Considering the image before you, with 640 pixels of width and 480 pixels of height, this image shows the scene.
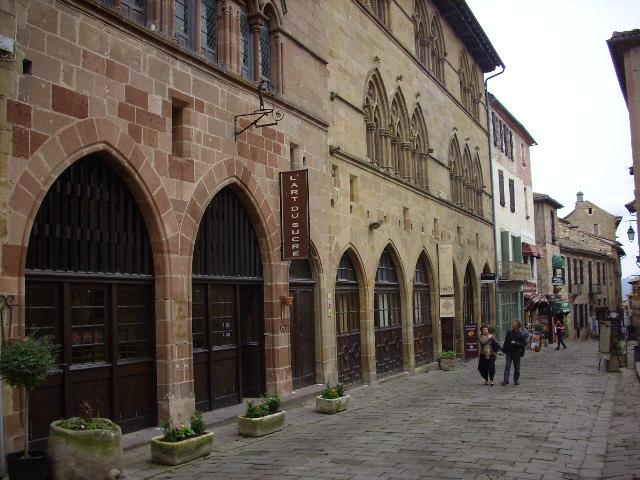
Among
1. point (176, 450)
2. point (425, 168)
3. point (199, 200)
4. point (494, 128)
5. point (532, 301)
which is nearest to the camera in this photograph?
point (176, 450)

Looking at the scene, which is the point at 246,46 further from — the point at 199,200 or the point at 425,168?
the point at 425,168

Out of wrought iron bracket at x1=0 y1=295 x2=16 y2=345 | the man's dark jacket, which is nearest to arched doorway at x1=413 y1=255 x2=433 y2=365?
the man's dark jacket

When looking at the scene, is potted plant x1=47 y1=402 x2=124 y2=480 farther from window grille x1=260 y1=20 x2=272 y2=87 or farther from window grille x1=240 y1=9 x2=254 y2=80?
window grille x1=260 y1=20 x2=272 y2=87

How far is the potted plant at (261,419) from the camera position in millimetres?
10484

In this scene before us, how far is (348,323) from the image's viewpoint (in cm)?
→ 1723

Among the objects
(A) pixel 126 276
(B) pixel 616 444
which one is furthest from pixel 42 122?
(B) pixel 616 444

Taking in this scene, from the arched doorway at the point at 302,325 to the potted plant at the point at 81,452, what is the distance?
689 cm

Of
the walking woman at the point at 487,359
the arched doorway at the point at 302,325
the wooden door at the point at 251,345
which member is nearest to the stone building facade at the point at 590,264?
the walking woman at the point at 487,359

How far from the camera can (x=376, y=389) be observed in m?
17.0

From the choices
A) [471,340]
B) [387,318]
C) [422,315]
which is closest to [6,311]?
[387,318]

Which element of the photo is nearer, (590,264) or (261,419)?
(261,419)

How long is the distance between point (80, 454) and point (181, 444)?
1.57m

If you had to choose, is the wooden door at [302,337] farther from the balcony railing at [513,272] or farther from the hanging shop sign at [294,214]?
the balcony railing at [513,272]

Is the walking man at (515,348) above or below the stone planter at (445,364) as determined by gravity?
A: above
